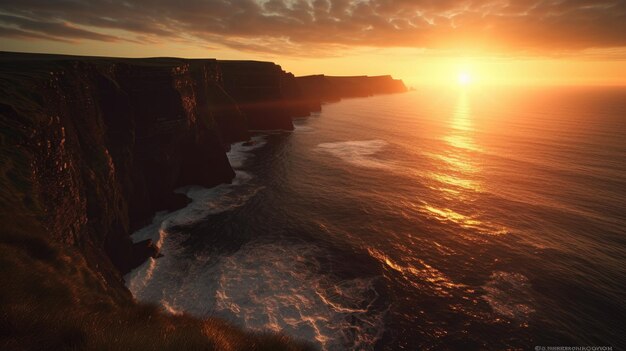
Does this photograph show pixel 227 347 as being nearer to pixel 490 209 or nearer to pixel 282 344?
pixel 282 344

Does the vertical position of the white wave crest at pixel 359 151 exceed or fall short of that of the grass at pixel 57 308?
it falls short

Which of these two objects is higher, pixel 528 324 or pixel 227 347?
pixel 227 347

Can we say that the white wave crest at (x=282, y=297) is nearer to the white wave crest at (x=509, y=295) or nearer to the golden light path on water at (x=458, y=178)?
the white wave crest at (x=509, y=295)

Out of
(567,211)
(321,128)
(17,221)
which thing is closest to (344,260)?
(17,221)

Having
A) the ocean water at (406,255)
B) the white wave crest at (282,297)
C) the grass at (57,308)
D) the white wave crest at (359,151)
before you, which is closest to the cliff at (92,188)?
the grass at (57,308)

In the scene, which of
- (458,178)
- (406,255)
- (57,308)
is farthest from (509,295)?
(458,178)

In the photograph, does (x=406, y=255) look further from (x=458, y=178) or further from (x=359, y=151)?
(x=359, y=151)

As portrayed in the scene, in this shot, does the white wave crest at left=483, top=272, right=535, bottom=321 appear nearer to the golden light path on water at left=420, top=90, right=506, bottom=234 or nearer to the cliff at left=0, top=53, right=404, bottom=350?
the golden light path on water at left=420, top=90, right=506, bottom=234
